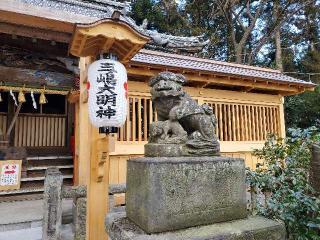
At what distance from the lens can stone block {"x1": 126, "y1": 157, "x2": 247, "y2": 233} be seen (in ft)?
7.65

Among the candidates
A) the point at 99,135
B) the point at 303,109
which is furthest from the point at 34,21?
the point at 303,109

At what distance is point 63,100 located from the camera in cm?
1038

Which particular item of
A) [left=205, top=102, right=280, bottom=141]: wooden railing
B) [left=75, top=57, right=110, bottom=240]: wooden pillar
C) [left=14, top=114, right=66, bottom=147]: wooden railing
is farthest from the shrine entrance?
[left=205, top=102, right=280, bottom=141]: wooden railing

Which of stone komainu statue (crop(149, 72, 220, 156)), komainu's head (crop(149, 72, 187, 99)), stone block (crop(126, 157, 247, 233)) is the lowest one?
stone block (crop(126, 157, 247, 233))

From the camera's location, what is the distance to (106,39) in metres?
4.13

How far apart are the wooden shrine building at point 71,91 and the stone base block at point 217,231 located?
2.93m

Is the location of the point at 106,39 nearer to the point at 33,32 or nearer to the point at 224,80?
the point at 33,32

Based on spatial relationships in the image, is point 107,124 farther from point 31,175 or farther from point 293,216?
point 31,175

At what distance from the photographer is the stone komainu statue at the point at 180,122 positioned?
273 centimetres

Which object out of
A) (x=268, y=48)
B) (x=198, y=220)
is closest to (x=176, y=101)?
(x=198, y=220)

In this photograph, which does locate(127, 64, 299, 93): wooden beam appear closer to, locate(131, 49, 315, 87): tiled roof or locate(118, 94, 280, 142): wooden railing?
locate(131, 49, 315, 87): tiled roof

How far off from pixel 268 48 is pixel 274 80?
19.2 metres

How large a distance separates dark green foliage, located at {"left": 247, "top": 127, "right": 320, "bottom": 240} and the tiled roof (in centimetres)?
336

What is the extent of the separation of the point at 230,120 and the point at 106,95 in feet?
15.7
